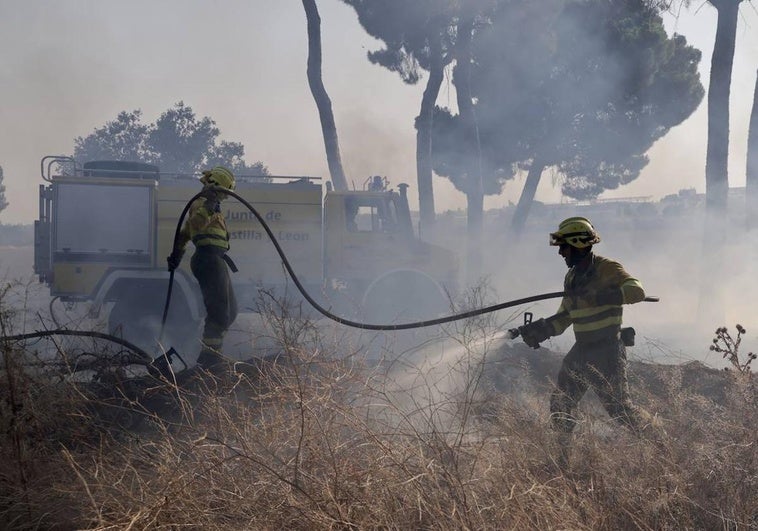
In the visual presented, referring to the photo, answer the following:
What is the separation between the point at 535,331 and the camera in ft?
17.0

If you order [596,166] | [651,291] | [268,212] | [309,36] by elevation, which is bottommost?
[651,291]

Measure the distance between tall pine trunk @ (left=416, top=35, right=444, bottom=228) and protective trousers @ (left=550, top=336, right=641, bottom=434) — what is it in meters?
13.1

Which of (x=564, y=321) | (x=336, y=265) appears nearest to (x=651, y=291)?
(x=336, y=265)

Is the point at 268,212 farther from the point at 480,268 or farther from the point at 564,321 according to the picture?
the point at 480,268

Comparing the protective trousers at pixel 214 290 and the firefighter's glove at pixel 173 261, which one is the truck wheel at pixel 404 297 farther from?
the firefighter's glove at pixel 173 261

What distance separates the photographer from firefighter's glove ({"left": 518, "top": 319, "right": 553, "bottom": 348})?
5164 millimetres

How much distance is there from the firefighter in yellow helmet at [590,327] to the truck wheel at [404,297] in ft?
20.1

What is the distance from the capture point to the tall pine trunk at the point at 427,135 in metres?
18.2

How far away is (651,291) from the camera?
21.2 metres

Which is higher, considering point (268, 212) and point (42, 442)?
point (268, 212)

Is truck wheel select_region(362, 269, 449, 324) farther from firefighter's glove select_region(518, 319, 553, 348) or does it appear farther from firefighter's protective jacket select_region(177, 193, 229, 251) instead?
firefighter's glove select_region(518, 319, 553, 348)

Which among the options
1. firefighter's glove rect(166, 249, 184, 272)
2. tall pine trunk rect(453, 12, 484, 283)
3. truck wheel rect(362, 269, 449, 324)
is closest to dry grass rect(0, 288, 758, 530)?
firefighter's glove rect(166, 249, 184, 272)

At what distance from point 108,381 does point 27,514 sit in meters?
1.96

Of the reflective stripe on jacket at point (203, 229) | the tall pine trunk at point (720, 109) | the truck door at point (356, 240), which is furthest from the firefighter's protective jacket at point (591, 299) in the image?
the tall pine trunk at point (720, 109)
